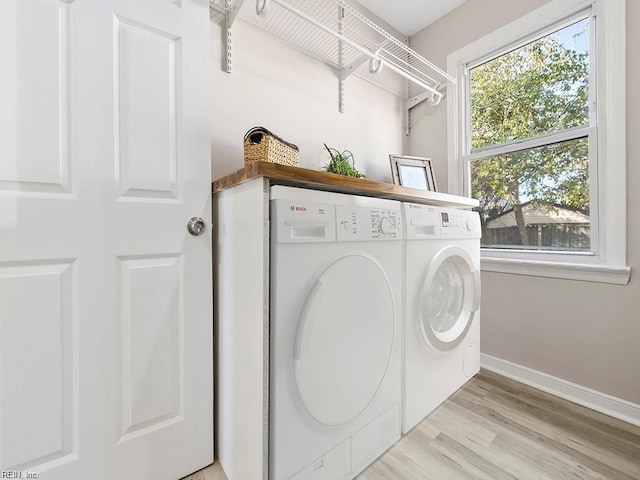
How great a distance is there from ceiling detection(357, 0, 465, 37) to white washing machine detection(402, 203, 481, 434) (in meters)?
1.53

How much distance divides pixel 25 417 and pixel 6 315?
29 cm

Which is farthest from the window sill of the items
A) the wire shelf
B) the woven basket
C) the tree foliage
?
the woven basket

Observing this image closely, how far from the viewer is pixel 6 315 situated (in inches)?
29.8

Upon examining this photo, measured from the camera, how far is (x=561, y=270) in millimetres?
1516

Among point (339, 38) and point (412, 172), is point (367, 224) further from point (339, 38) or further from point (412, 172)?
point (412, 172)

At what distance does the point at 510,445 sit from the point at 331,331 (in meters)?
0.98

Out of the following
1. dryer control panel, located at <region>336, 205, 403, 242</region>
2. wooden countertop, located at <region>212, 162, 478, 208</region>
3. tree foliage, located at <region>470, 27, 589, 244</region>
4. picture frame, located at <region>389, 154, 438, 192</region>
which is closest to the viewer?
wooden countertop, located at <region>212, 162, 478, 208</region>

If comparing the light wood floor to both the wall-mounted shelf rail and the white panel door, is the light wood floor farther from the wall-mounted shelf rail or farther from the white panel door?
the wall-mounted shelf rail

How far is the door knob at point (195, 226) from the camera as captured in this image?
3.30 ft

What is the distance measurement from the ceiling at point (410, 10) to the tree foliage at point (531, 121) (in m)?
0.50

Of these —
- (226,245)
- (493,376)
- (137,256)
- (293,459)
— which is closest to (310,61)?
(226,245)

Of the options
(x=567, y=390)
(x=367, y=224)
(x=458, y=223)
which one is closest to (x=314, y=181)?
(x=367, y=224)

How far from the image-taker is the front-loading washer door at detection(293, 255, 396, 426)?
2.67 ft

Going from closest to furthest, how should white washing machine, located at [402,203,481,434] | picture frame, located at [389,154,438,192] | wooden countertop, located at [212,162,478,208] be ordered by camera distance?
wooden countertop, located at [212,162,478,208] < white washing machine, located at [402,203,481,434] < picture frame, located at [389,154,438,192]
